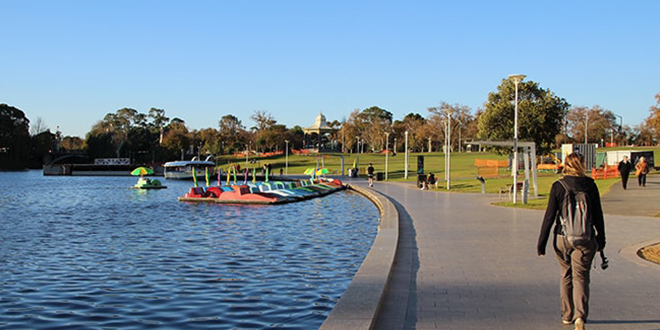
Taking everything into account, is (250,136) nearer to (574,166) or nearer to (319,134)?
(319,134)

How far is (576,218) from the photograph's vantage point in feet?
20.0

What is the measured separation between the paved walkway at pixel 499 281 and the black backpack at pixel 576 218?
979 mm

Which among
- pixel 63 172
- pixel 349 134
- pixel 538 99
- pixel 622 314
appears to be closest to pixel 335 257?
pixel 622 314

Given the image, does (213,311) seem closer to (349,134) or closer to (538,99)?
(538,99)

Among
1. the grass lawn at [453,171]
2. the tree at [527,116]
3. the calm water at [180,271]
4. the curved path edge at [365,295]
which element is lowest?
the calm water at [180,271]

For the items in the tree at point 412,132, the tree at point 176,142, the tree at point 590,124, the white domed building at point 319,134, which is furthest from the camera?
the white domed building at point 319,134

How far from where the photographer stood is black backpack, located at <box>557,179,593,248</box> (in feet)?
19.9

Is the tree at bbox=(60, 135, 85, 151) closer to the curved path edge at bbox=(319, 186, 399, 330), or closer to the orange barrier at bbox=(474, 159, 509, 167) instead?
the orange barrier at bbox=(474, 159, 509, 167)

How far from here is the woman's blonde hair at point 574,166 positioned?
622 centimetres

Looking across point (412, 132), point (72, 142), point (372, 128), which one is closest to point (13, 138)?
point (72, 142)

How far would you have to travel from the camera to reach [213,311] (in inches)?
358

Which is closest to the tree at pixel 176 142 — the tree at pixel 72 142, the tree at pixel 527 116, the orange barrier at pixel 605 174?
the tree at pixel 72 142

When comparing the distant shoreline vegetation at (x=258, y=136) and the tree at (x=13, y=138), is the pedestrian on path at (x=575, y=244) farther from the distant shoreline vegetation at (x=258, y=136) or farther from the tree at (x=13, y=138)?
the tree at (x=13, y=138)

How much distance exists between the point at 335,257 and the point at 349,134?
377 ft
